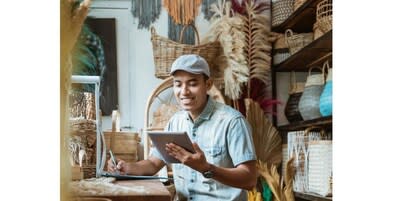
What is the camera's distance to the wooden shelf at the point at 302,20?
589 mm

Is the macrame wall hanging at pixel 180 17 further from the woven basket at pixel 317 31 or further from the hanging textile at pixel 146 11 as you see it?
the woven basket at pixel 317 31

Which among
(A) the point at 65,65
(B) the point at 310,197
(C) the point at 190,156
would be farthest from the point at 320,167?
(A) the point at 65,65

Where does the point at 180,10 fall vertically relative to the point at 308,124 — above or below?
above

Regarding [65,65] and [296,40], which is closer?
[65,65]

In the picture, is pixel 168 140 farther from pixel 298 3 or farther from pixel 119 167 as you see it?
pixel 298 3

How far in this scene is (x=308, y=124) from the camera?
24.2 inches

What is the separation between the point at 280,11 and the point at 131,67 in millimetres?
157

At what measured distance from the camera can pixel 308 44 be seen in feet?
1.99

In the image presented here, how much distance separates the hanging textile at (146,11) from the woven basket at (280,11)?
12cm

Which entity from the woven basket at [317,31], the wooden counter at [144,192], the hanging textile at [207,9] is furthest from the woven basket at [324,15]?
the wooden counter at [144,192]
